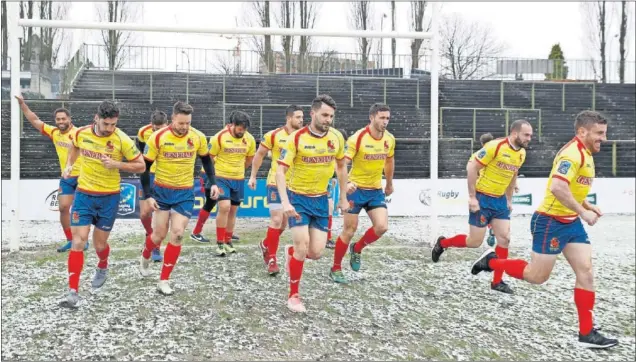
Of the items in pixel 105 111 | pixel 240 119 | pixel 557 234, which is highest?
pixel 240 119

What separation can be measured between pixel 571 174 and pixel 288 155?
9.72ft

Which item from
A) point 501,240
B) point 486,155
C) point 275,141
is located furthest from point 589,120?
point 275,141

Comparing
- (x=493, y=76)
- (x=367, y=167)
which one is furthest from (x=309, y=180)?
(x=493, y=76)

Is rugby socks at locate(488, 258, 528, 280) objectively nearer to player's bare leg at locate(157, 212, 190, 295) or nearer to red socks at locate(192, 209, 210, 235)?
player's bare leg at locate(157, 212, 190, 295)

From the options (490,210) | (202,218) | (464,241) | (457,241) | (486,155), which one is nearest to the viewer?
(486,155)

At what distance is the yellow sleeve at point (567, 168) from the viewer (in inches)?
212

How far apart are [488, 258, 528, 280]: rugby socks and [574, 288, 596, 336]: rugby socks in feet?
2.39

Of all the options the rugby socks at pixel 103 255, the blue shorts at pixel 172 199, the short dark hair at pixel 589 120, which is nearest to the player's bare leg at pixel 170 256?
the blue shorts at pixel 172 199

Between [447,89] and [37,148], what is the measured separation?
681 inches

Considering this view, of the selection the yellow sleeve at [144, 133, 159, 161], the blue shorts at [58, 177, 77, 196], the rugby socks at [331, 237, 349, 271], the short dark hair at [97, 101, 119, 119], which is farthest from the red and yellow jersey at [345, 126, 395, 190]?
the blue shorts at [58, 177, 77, 196]

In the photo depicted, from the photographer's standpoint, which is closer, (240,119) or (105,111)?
(105,111)

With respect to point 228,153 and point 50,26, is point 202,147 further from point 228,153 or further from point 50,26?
point 50,26

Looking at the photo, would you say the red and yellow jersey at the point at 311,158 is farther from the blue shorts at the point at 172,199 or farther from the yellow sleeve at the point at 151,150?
the yellow sleeve at the point at 151,150

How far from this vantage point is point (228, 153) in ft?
30.3
